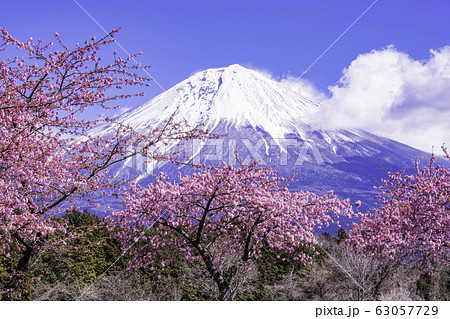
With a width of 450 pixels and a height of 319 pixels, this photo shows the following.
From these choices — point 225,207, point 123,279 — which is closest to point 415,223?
point 225,207

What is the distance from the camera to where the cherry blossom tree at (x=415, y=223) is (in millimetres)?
13258

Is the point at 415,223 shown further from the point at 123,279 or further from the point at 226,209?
the point at 123,279

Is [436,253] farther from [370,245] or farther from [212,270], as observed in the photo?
[212,270]

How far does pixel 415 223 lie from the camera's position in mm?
14078

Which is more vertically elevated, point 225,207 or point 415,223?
point 415,223

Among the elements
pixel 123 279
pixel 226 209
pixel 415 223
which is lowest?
pixel 123 279

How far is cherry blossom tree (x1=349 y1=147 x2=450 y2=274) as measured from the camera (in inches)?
522

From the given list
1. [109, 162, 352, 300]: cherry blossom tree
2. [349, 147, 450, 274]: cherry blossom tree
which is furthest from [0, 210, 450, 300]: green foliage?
[109, 162, 352, 300]: cherry blossom tree

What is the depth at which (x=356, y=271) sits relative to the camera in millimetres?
14820

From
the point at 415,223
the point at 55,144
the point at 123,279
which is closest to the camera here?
the point at 55,144

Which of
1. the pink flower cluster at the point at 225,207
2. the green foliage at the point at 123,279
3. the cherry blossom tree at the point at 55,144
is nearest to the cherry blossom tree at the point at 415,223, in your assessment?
the green foliage at the point at 123,279

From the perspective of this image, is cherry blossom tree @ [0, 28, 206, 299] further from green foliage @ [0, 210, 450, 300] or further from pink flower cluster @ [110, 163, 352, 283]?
green foliage @ [0, 210, 450, 300]

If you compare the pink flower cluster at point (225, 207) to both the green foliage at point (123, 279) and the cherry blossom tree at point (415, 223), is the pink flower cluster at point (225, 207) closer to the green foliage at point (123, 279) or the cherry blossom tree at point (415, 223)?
the cherry blossom tree at point (415, 223)

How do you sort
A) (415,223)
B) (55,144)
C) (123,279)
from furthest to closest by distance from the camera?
(123,279)
(415,223)
(55,144)
